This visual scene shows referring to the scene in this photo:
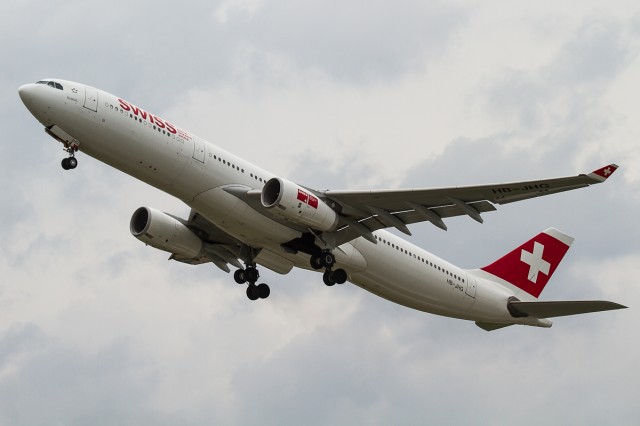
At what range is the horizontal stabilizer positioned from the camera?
42.1m

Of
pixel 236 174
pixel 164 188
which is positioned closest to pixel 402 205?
pixel 236 174

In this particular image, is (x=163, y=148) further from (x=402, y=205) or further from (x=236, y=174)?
(x=402, y=205)

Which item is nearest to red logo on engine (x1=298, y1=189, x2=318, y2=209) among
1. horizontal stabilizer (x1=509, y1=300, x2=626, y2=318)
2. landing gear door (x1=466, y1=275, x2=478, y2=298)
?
landing gear door (x1=466, y1=275, x2=478, y2=298)

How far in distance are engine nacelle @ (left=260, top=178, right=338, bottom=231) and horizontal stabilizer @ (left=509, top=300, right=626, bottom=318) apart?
11.2 metres

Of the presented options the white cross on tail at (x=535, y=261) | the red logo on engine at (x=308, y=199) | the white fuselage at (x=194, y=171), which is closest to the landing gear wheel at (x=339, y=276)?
the white fuselage at (x=194, y=171)

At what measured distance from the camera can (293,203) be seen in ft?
122

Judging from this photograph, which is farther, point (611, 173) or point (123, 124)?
point (123, 124)

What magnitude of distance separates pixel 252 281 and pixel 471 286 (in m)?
8.85

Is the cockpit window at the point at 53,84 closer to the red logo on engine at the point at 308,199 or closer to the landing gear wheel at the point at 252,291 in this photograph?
the red logo on engine at the point at 308,199

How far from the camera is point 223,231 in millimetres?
42969

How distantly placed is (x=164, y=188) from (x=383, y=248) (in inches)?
352

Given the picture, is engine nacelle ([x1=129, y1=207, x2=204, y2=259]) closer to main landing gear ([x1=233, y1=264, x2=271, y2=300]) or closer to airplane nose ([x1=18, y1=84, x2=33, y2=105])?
main landing gear ([x1=233, y1=264, x2=271, y2=300])

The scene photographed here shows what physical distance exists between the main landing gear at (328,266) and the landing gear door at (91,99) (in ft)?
30.9

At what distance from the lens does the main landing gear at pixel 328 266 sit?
39812mm
